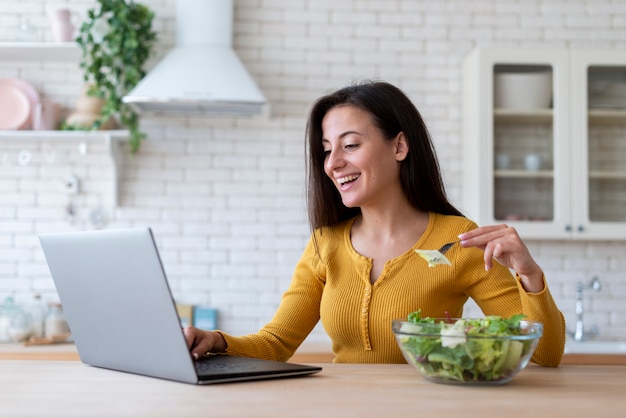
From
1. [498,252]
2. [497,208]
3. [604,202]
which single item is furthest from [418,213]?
[604,202]

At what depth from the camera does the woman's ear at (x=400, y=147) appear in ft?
7.88

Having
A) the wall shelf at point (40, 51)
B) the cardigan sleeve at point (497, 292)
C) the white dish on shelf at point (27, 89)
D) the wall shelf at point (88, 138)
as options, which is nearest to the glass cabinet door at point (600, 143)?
the cardigan sleeve at point (497, 292)

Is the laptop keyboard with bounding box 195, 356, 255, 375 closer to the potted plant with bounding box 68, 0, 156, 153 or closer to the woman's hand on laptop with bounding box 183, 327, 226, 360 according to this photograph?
the woman's hand on laptop with bounding box 183, 327, 226, 360

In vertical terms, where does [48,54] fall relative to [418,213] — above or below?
above

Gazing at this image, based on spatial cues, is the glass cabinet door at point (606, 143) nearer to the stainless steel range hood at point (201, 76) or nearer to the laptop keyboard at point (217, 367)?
the stainless steel range hood at point (201, 76)

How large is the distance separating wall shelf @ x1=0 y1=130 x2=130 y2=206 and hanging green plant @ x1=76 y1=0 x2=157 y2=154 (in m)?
0.06

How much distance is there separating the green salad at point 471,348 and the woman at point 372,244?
598 mm

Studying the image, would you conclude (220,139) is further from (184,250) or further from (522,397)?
(522,397)

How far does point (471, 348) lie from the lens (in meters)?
1.50

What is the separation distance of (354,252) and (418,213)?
0.23 m

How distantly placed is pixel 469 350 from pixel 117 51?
300 centimetres

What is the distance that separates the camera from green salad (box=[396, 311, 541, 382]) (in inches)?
59.0

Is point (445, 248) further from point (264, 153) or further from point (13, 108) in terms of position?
point (13, 108)

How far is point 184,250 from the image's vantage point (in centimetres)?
430
